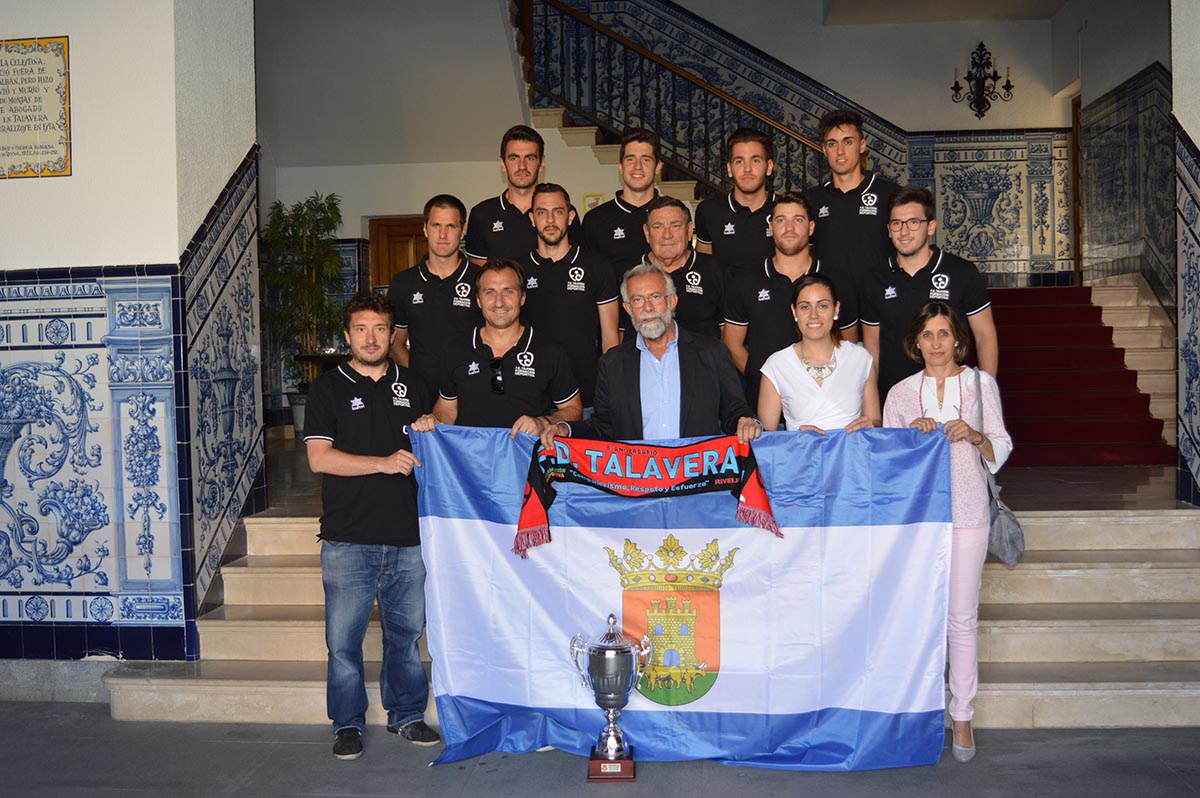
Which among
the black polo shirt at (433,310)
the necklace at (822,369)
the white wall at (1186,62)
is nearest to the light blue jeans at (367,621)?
the black polo shirt at (433,310)

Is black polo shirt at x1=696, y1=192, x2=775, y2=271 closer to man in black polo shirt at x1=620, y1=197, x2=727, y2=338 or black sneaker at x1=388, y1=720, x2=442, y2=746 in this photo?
man in black polo shirt at x1=620, y1=197, x2=727, y2=338

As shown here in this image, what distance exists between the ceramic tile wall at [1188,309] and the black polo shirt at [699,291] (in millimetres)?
2308

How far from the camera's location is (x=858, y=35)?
10422 millimetres

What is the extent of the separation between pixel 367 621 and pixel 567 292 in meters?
1.44

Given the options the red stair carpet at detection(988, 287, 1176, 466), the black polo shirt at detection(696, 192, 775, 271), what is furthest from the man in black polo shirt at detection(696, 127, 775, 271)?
the red stair carpet at detection(988, 287, 1176, 466)

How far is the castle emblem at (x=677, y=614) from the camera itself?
3.37 m

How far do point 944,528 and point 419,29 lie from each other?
253 inches

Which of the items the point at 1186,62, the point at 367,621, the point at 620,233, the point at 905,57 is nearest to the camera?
the point at 367,621

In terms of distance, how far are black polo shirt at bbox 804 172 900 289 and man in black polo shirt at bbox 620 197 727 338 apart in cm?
54

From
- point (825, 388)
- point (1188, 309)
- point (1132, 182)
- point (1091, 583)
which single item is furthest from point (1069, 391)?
point (825, 388)

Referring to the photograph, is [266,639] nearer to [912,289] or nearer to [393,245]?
[912,289]

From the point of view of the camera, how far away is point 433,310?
13.3 ft

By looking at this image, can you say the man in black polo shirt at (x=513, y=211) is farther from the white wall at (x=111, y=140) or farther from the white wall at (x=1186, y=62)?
the white wall at (x=1186, y=62)

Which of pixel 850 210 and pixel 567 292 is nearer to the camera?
pixel 567 292
